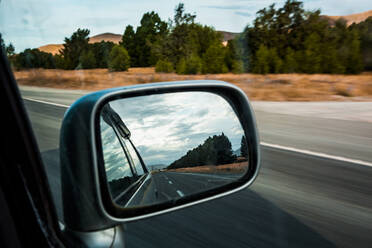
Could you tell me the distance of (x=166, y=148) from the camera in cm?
146

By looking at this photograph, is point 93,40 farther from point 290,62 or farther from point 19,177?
point 290,62

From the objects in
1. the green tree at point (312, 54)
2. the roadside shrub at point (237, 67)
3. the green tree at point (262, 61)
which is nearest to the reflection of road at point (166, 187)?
the roadside shrub at point (237, 67)

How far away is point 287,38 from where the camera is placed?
3206cm

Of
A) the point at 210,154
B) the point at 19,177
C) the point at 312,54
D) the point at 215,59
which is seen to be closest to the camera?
the point at 19,177

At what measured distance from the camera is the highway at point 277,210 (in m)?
2.62

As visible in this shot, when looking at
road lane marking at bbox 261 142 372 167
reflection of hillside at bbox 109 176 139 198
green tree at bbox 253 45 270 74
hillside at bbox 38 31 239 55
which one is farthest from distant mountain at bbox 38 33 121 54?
green tree at bbox 253 45 270 74

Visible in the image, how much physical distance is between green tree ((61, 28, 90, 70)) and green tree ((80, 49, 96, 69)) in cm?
5

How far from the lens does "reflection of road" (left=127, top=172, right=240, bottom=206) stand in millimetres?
1385

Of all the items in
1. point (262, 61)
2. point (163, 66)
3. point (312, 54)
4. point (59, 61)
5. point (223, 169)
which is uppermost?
point (312, 54)

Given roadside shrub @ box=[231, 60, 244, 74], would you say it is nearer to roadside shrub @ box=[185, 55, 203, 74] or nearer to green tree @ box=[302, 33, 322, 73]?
roadside shrub @ box=[185, 55, 203, 74]

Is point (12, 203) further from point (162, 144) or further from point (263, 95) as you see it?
point (263, 95)

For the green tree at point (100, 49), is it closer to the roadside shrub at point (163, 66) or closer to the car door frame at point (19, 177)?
the car door frame at point (19, 177)

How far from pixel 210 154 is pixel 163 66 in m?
13.5

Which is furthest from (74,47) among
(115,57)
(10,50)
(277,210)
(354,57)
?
(354,57)
